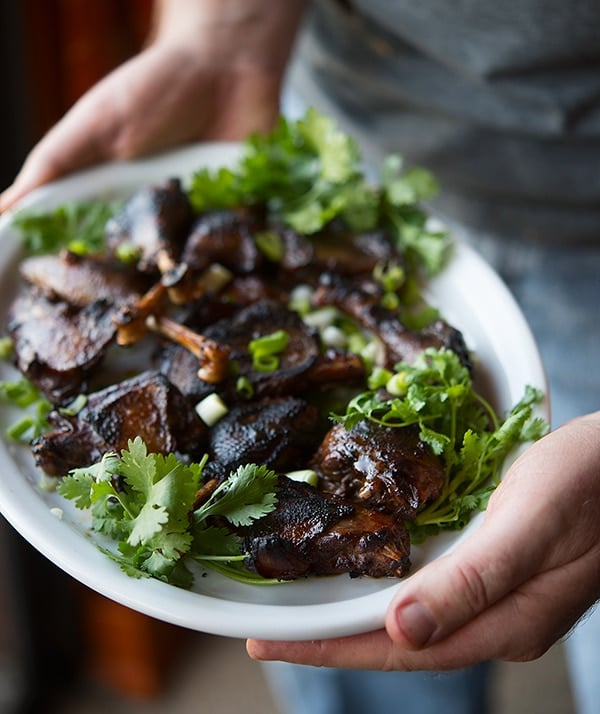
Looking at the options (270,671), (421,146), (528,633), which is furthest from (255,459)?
(270,671)

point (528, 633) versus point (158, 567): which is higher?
point (158, 567)

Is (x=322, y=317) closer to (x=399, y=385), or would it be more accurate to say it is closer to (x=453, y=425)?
(x=399, y=385)

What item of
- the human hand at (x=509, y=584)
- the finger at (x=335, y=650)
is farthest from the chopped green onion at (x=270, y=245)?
the finger at (x=335, y=650)

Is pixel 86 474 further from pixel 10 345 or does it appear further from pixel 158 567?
pixel 10 345

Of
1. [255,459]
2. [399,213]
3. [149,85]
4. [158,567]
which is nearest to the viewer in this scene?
[158,567]

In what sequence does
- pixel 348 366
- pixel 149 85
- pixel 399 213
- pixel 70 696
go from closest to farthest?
pixel 348 366, pixel 399 213, pixel 149 85, pixel 70 696

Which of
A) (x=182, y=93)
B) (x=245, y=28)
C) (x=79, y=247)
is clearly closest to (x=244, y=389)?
(x=79, y=247)

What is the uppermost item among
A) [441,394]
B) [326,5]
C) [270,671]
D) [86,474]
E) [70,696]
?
[326,5]

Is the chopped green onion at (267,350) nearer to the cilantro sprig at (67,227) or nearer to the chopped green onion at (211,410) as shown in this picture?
the chopped green onion at (211,410)
